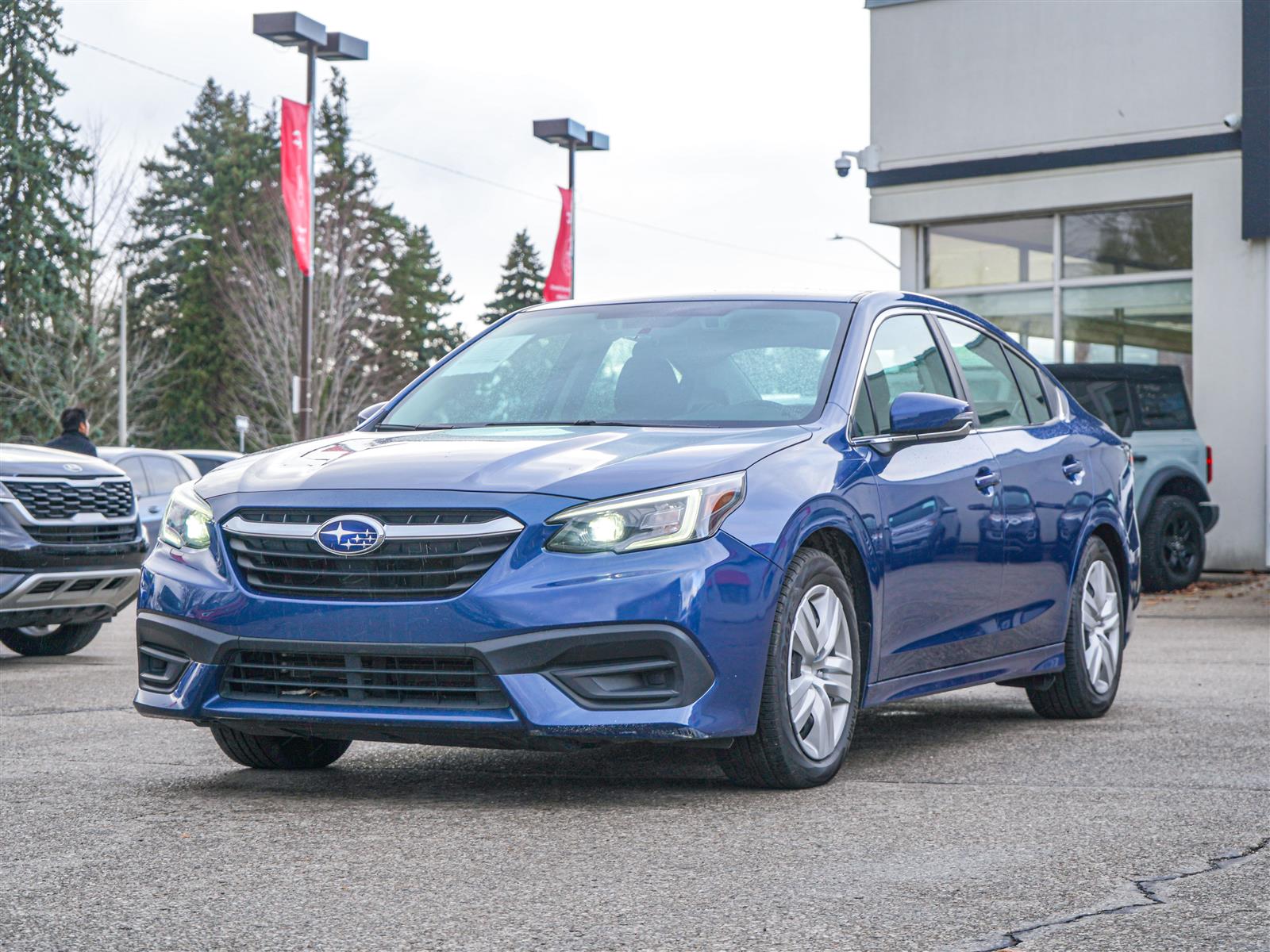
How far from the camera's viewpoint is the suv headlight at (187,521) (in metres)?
5.52

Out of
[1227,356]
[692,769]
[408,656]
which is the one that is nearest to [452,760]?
[692,769]

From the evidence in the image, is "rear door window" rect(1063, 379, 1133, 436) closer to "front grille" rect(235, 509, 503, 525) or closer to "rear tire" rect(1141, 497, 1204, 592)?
"rear tire" rect(1141, 497, 1204, 592)

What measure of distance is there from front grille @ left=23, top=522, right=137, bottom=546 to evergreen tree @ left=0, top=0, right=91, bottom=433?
4139 centimetres

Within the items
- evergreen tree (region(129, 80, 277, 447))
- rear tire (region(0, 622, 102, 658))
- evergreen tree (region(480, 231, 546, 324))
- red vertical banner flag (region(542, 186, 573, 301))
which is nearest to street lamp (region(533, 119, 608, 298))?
red vertical banner flag (region(542, 186, 573, 301))

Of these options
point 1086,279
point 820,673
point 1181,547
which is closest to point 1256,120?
point 1086,279

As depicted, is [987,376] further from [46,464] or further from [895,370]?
[46,464]

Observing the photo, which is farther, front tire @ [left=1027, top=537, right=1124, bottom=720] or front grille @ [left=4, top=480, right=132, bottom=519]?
front grille @ [left=4, top=480, right=132, bottom=519]

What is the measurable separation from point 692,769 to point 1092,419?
9.98ft

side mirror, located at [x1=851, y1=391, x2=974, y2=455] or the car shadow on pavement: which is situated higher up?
side mirror, located at [x1=851, y1=391, x2=974, y2=455]

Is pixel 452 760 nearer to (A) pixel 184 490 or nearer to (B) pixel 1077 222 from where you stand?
(A) pixel 184 490

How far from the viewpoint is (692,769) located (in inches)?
241

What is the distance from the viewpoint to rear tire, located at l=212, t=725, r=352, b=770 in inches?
235

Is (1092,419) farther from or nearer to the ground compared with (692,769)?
farther from the ground

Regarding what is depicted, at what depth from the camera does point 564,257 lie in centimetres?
2914
